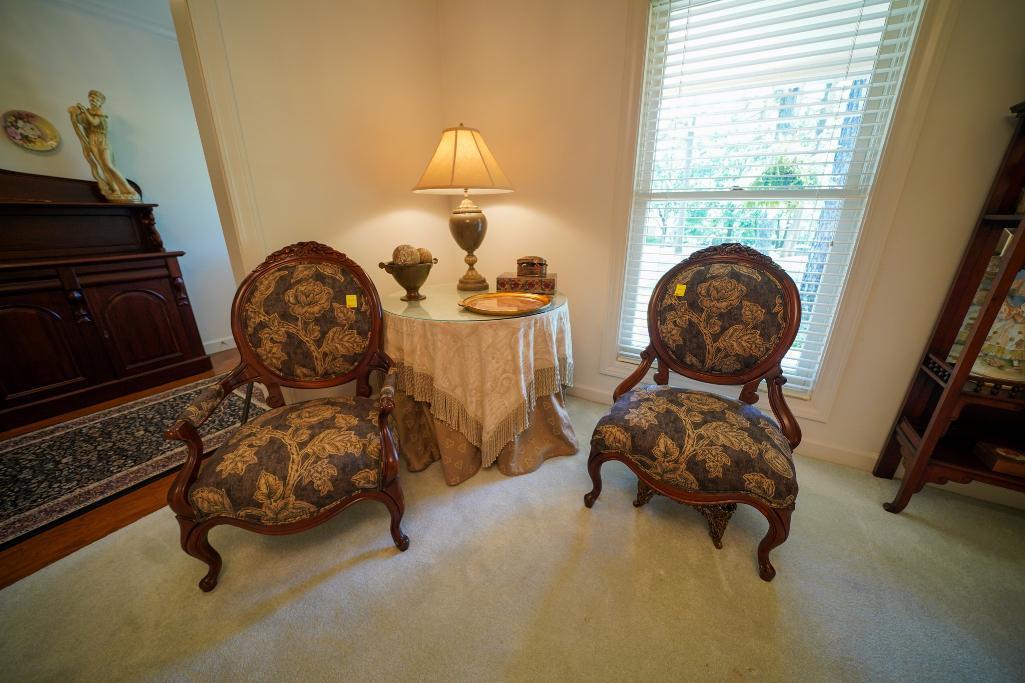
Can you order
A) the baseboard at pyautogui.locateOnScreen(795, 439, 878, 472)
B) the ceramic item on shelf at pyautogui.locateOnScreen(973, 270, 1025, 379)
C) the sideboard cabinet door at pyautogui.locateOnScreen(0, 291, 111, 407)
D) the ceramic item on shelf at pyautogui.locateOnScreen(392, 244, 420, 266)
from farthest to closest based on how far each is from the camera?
the sideboard cabinet door at pyautogui.locateOnScreen(0, 291, 111, 407)
the baseboard at pyautogui.locateOnScreen(795, 439, 878, 472)
the ceramic item on shelf at pyautogui.locateOnScreen(392, 244, 420, 266)
the ceramic item on shelf at pyautogui.locateOnScreen(973, 270, 1025, 379)

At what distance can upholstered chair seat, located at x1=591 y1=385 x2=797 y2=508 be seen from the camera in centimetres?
110

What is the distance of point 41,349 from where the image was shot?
6.84 ft

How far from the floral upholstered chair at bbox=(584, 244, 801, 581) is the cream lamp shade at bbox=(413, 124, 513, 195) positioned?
39.2 inches

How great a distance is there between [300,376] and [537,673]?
133 centimetres

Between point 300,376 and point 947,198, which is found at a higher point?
point 947,198

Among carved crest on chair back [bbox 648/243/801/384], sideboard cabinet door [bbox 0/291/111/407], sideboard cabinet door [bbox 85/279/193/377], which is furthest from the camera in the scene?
sideboard cabinet door [bbox 85/279/193/377]

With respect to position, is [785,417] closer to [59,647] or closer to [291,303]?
[291,303]

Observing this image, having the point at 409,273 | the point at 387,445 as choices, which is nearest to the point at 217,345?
the point at 409,273

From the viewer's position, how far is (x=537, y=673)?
0.96 metres

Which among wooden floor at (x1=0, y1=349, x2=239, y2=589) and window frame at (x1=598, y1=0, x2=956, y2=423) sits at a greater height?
window frame at (x1=598, y1=0, x2=956, y2=423)

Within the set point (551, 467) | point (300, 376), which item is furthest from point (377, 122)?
point (551, 467)

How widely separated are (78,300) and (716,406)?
3.66 metres
